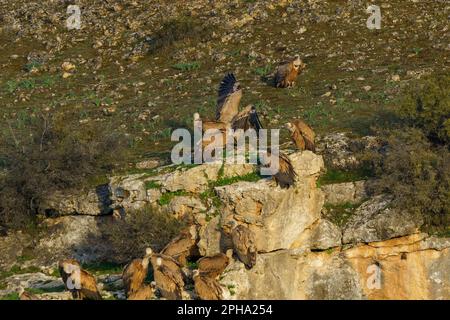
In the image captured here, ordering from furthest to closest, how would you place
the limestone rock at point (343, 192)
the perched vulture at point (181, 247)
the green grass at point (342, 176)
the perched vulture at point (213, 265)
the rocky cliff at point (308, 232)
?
the green grass at point (342, 176), the limestone rock at point (343, 192), the rocky cliff at point (308, 232), the perched vulture at point (181, 247), the perched vulture at point (213, 265)

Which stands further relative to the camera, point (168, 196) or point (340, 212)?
point (340, 212)

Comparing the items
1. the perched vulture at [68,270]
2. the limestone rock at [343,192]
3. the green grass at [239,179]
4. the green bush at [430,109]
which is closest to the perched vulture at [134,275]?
the perched vulture at [68,270]

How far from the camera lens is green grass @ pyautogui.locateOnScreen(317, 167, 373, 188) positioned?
74.7ft

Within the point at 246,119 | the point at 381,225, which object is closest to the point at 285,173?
the point at 381,225

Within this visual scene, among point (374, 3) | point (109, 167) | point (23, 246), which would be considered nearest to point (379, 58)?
point (374, 3)

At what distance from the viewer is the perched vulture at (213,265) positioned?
18.9 m

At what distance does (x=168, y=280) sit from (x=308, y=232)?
16.2 feet

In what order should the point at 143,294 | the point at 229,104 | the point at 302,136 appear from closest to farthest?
the point at 143,294 < the point at 302,136 < the point at 229,104

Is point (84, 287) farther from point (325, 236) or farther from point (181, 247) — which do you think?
point (325, 236)

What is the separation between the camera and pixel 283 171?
69.2ft

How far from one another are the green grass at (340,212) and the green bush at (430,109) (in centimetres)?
287

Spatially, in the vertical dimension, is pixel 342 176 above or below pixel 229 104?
below

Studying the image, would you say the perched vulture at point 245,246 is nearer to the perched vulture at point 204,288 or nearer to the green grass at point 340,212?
the perched vulture at point 204,288

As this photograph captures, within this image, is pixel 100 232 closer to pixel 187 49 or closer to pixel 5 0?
pixel 187 49
